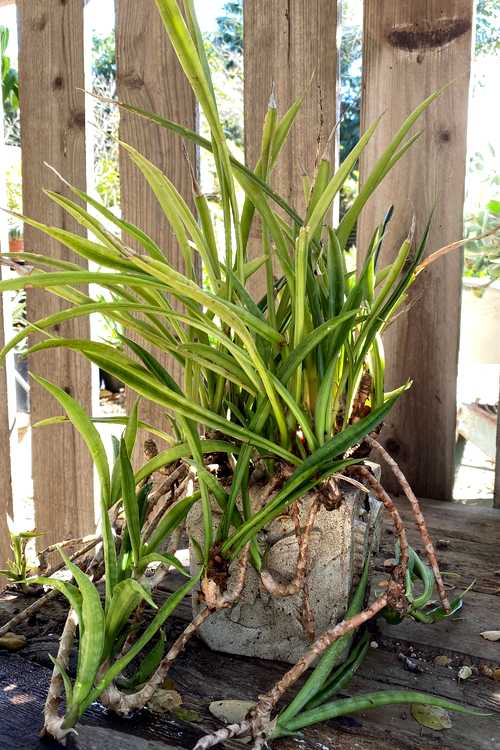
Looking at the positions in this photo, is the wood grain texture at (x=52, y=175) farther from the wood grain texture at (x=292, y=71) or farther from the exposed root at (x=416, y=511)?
the exposed root at (x=416, y=511)

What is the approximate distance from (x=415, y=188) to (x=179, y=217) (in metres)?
Result: 0.60

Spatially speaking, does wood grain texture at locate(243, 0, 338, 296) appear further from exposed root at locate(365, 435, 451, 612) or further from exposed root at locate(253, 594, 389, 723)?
exposed root at locate(253, 594, 389, 723)

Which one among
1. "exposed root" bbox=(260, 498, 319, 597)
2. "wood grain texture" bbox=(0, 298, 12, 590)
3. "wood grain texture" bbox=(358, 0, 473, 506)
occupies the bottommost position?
"wood grain texture" bbox=(0, 298, 12, 590)

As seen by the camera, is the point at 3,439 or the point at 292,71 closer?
the point at 292,71

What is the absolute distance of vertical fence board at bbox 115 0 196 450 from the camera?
1.25 m

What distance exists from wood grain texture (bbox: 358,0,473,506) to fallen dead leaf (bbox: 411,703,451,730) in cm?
61

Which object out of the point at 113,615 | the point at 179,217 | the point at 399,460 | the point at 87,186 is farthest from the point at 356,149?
the point at 87,186

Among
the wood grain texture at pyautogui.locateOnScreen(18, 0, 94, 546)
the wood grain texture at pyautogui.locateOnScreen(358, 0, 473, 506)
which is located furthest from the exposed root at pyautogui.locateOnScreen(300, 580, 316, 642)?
the wood grain texture at pyautogui.locateOnScreen(18, 0, 94, 546)

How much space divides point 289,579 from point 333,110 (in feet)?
2.50

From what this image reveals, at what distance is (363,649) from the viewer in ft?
2.29

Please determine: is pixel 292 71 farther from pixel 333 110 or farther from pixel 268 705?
pixel 268 705

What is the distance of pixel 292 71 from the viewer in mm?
1169

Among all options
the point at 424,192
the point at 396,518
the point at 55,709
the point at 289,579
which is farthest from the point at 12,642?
the point at 424,192

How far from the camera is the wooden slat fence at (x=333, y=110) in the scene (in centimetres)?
112
